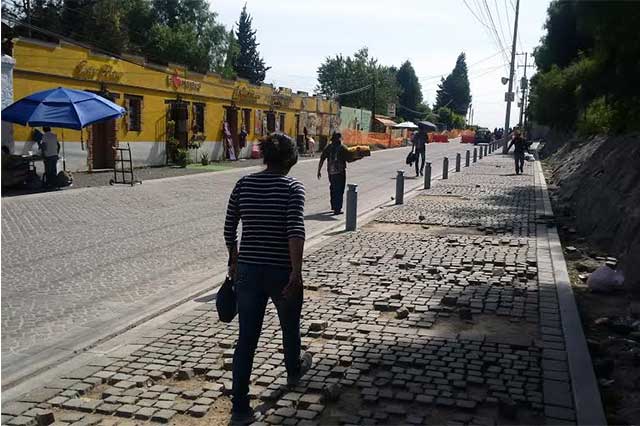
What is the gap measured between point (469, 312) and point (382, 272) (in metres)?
2.06

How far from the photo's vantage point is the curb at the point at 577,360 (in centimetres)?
415

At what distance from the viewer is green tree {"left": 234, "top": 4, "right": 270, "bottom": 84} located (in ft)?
282

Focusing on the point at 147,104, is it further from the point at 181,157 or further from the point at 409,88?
the point at 409,88

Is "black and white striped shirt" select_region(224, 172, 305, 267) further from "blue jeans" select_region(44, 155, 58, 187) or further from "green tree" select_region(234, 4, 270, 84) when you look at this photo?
"green tree" select_region(234, 4, 270, 84)

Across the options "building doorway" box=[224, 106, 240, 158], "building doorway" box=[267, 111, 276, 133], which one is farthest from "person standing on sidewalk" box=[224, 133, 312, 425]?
"building doorway" box=[267, 111, 276, 133]

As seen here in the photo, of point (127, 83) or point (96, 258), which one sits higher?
point (127, 83)

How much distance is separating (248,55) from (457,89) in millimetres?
66635

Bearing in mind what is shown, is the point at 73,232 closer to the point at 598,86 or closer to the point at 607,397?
the point at 607,397

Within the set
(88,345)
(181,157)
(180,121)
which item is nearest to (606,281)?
(88,345)

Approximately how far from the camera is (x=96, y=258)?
909cm

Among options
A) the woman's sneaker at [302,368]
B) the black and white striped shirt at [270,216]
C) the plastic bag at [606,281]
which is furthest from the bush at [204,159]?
the black and white striped shirt at [270,216]

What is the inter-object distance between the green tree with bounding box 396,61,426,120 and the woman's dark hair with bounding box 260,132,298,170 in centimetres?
11521

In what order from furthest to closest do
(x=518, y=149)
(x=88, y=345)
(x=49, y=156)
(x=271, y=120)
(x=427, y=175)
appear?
(x=271, y=120) < (x=518, y=149) < (x=427, y=175) < (x=49, y=156) < (x=88, y=345)

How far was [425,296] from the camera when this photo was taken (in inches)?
279
